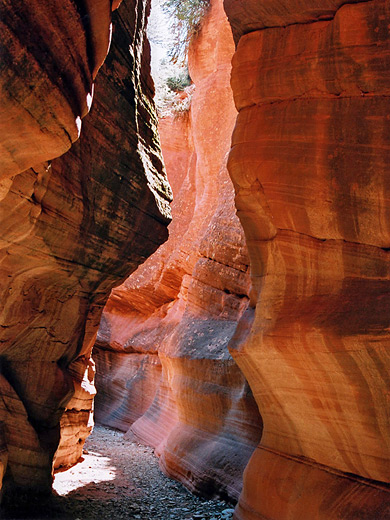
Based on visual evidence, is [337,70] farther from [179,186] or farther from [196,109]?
[179,186]

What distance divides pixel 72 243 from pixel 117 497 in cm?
394

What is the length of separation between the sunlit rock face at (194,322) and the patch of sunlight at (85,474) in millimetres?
1182

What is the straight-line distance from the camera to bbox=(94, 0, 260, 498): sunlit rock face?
9.23 m

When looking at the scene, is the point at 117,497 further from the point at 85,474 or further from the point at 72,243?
the point at 72,243

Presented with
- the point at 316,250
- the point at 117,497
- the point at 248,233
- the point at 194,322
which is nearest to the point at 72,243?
the point at 248,233

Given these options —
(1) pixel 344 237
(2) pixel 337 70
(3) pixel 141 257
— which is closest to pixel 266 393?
(1) pixel 344 237

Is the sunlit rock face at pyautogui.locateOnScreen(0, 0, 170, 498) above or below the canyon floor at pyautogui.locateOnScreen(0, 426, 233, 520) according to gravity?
above

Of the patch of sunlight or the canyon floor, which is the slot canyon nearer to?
the canyon floor

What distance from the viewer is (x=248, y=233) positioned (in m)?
6.80

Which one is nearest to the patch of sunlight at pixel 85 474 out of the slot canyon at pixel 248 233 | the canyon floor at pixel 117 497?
the canyon floor at pixel 117 497

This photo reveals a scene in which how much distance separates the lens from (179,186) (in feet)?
58.4

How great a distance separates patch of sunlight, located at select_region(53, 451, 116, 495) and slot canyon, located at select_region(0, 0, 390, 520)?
0.28m

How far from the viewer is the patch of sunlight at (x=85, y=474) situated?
328 inches

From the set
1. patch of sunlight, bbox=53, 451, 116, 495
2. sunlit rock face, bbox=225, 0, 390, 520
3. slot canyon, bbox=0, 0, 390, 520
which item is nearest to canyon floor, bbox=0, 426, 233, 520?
patch of sunlight, bbox=53, 451, 116, 495
